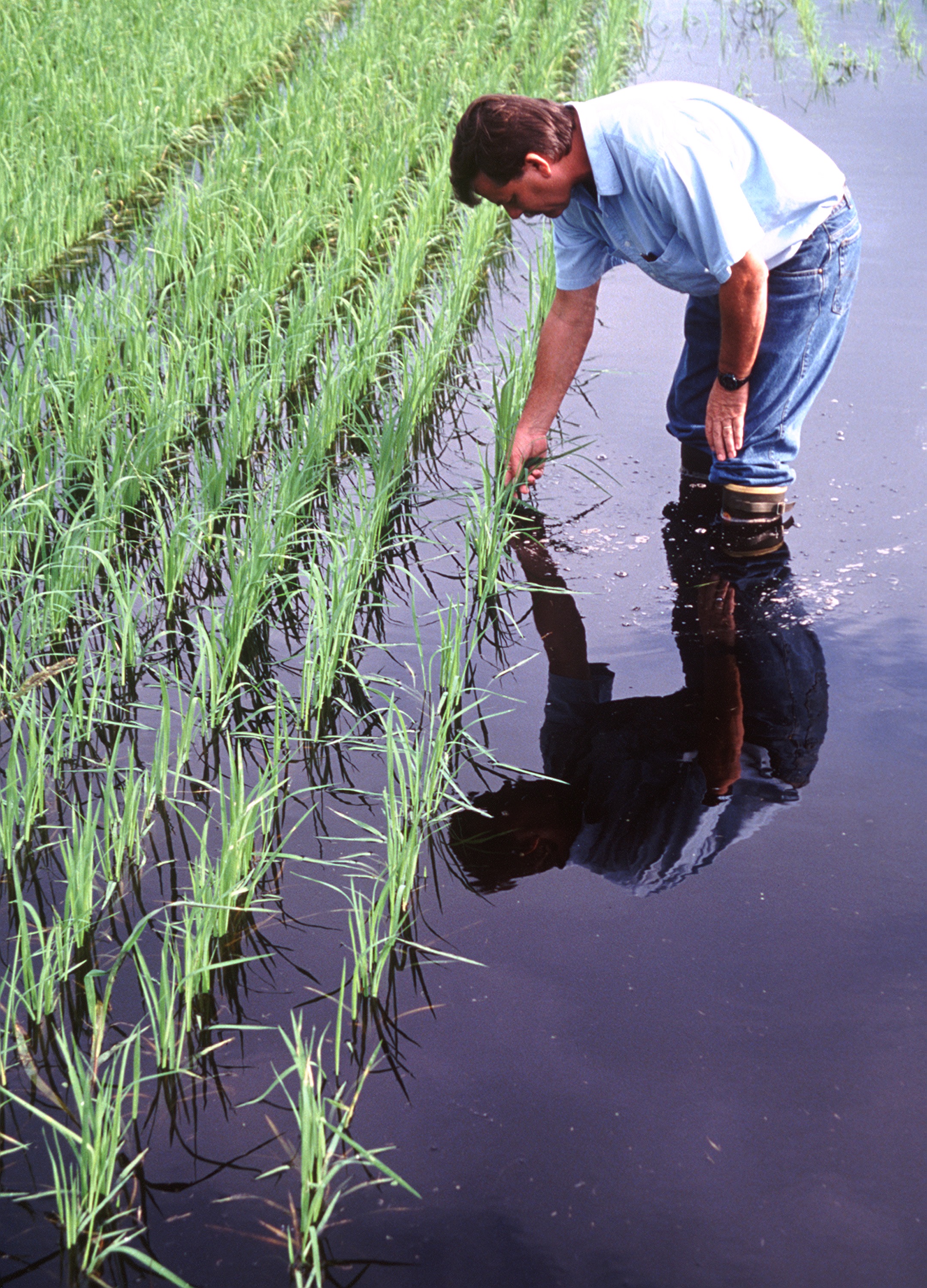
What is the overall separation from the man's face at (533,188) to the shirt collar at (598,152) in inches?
2.4

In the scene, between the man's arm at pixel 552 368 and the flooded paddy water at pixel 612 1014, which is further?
the man's arm at pixel 552 368

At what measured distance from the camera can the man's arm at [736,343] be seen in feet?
7.45

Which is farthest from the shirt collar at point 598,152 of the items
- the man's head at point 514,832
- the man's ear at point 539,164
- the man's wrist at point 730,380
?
the man's head at point 514,832

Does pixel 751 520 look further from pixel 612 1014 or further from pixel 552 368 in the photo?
pixel 612 1014

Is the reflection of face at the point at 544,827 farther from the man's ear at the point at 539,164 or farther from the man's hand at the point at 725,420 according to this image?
the man's ear at the point at 539,164

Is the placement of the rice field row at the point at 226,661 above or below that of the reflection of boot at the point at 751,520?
below

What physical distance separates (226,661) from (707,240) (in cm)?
122

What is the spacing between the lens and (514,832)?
72.8 inches

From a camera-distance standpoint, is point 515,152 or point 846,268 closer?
point 515,152

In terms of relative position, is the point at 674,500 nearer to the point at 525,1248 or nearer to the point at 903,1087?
the point at 903,1087

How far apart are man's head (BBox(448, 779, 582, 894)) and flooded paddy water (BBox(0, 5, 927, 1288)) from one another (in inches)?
1.1

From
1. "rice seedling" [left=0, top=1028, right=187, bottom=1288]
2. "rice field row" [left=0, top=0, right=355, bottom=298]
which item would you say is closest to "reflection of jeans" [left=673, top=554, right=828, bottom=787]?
"rice seedling" [left=0, top=1028, right=187, bottom=1288]

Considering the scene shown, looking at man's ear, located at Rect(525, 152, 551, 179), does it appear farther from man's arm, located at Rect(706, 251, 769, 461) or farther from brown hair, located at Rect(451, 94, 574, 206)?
man's arm, located at Rect(706, 251, 769, 461)

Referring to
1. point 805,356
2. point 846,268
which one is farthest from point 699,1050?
point 846,268
